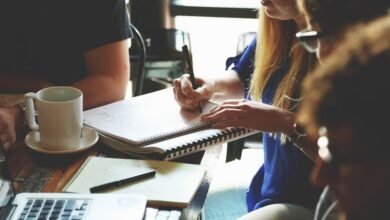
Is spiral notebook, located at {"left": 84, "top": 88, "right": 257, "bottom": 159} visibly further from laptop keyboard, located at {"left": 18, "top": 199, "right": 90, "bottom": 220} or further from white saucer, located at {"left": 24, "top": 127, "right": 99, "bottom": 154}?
laptop keyboard, located at {"left": 18, "top": 199, "right": 90, "bottom": 220}

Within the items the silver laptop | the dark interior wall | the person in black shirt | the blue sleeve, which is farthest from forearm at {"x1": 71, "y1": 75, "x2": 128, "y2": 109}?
the dark interior wall

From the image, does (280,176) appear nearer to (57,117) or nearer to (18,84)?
(57,117)

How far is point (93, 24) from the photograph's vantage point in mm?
1616

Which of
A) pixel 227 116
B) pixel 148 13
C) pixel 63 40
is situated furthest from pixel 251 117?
pixel 148 13

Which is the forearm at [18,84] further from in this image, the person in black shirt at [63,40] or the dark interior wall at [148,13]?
the dark interior wall at [148,13]

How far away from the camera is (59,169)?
3.62 feet

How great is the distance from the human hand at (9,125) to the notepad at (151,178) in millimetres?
207

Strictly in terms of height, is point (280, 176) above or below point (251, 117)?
below

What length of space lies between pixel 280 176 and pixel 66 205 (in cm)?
66

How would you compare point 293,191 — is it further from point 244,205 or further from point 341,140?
point 341,140

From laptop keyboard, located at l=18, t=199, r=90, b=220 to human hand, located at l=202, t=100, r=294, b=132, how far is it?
0.43m

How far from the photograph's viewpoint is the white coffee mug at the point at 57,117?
1117mm

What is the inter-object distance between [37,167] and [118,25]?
2.10 ft

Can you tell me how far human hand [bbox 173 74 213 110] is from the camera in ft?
4.44
